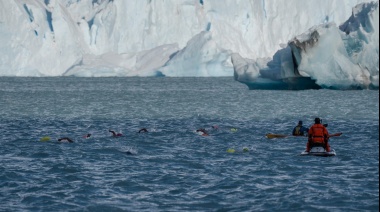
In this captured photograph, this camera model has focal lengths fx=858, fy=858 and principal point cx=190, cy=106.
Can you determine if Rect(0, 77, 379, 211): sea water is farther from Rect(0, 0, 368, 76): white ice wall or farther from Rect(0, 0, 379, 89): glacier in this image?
Rect(0, 0, 368, 76): white ice wall

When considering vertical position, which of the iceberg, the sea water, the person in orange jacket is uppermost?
the iceberg

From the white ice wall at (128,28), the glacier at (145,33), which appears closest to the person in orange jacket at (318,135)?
the glacier at (145,33)

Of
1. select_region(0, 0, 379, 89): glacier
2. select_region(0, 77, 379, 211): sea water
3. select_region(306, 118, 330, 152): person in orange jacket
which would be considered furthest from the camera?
select_region(0, 0, 379, 89): glacier

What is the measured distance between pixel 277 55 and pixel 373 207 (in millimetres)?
43421

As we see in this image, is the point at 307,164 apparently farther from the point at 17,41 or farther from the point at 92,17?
the point at 92,17

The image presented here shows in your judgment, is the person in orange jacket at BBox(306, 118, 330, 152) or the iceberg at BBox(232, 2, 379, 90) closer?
the person in orange jacket at BBox(306, 118, 330, 152)

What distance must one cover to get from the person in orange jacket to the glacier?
236ft

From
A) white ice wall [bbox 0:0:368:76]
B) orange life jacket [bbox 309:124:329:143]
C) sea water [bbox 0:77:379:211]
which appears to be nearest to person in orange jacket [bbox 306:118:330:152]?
orange life jacket [bbox 309:124:329:143]

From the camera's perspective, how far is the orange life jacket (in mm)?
20191

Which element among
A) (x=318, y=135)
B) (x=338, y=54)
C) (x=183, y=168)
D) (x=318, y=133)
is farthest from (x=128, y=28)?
(x=183, y=168)

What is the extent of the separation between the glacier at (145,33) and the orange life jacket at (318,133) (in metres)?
72.1

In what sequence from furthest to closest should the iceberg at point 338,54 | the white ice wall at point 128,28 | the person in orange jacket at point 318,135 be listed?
the white ice wall at point 128,28
the iceberg at point 338,54
the person in orange jacket at point 318,135

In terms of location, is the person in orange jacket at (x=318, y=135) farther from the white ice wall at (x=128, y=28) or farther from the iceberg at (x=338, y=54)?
the white ice wall at (x=128, y=28)

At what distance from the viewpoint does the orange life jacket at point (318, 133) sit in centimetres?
2019
